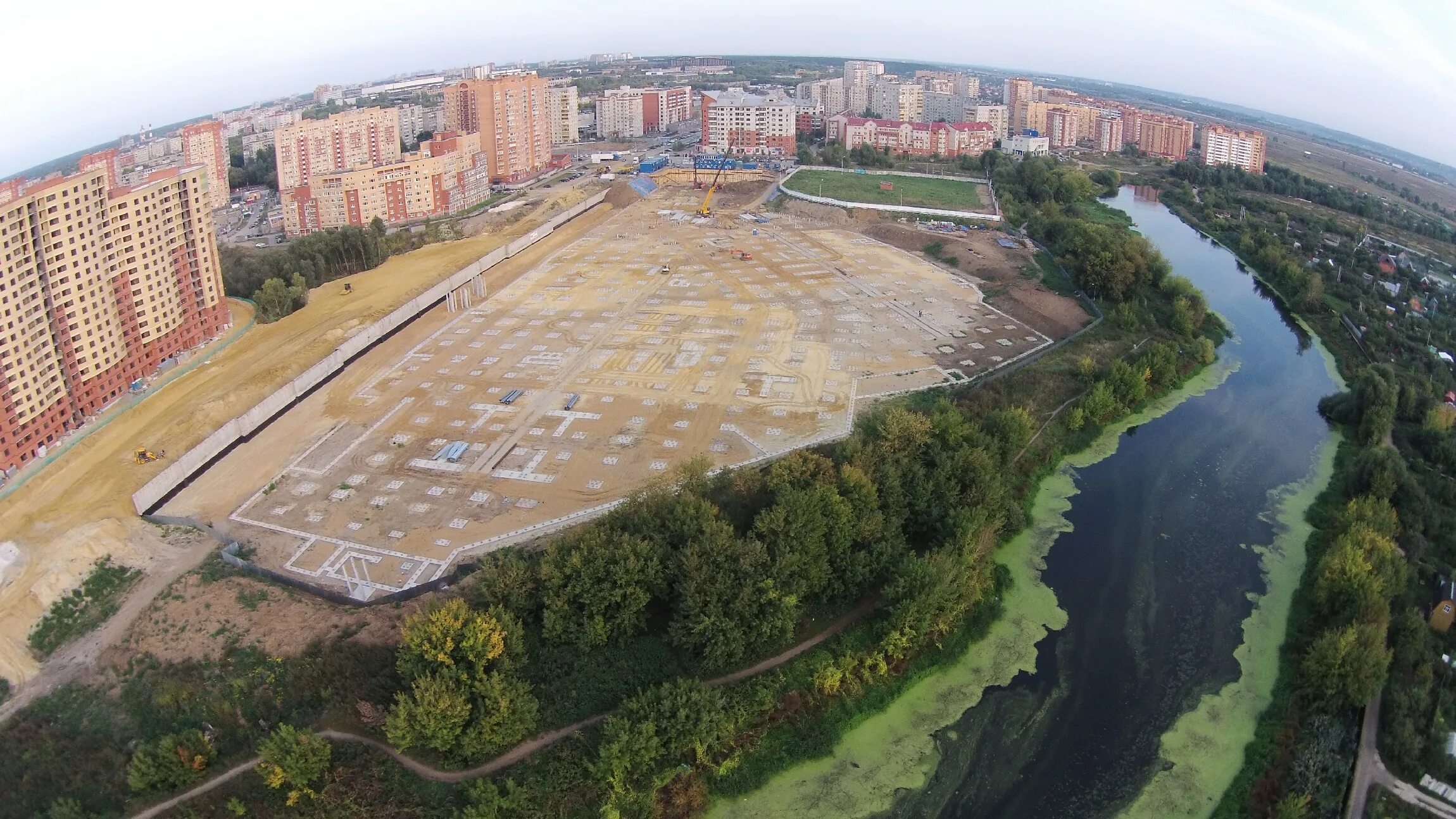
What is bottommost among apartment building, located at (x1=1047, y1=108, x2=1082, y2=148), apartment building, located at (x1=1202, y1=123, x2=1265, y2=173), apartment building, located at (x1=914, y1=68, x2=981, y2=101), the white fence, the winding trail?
the winding trail

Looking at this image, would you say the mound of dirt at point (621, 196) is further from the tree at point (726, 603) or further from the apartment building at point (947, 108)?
the apartment building at point (947, 108)

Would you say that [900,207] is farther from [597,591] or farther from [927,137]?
[597,591]

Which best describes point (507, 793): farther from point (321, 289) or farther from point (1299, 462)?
point (321, 289)

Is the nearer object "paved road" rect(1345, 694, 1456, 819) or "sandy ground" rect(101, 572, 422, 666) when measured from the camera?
"paved road" rect(1345, 694, 1456, 819)

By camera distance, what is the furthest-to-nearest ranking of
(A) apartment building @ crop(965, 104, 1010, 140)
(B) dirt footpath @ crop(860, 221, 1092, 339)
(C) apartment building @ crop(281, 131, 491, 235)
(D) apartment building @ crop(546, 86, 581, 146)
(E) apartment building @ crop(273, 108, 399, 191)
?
1. (A) apartment building @ crop(965, 104, 1010, 140)
2. (D) apartment building @ crop(546, 86, 581, 146)
3. (E) apartment building @ crop(273, 108, 399, 191)
4. (C) apartment building @ crop(281, 131, 491, 235)
5. (B) dirt footpath @ crop(860, 221, 1092, 339)

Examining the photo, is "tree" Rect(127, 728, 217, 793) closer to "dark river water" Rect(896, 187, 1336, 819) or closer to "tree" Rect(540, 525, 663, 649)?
"tree" Rect(540, 525, 663, 649)

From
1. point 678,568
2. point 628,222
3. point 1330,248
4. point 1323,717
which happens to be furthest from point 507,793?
point 1330,248

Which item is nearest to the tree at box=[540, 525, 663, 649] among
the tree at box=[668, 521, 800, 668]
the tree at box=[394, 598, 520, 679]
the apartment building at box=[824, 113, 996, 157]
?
the tree at box=[668, 521, 800, 668]

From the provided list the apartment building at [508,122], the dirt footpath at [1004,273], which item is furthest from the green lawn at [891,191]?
the apartment building at [508,122]
